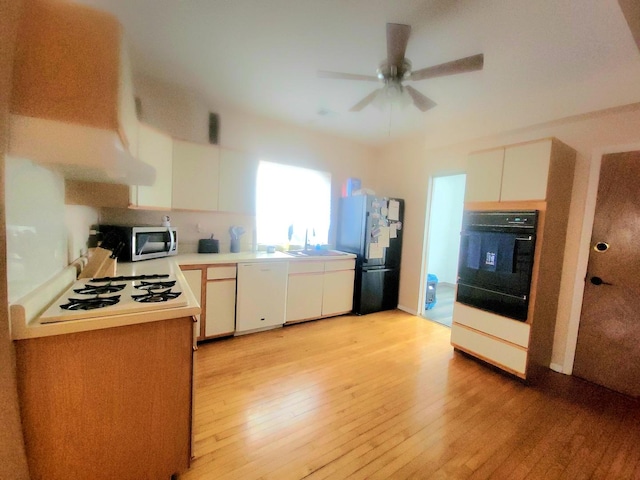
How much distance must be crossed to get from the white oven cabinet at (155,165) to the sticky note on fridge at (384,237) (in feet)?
8.43

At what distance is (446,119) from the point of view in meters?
3.11

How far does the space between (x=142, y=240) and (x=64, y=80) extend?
1.75 m

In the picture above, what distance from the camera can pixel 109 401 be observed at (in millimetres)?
1070

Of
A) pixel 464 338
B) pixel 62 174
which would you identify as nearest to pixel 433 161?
pixel 464 338

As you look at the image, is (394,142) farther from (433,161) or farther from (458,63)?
(458,63)

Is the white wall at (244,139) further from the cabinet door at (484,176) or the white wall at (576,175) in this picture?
the cabinet door at (484,176)

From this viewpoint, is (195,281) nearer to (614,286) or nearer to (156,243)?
(156,243)

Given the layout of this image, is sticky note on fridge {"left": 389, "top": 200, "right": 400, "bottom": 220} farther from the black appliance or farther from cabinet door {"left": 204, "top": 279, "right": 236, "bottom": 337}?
cabinet door {"left": 204, "top": 279, "right": 236, "bottom": 337}

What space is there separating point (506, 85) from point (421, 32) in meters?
1.15

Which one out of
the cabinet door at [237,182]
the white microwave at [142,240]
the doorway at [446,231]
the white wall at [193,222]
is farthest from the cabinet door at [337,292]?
the doorway at [446,231]

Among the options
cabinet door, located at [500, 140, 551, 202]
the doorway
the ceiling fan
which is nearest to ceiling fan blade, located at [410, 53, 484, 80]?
the ceiling fan

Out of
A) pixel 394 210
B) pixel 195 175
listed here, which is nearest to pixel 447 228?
pixel 394 210

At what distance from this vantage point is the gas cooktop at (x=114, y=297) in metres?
1.05

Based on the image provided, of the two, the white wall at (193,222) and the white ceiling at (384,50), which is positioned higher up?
the white ceiling at (384,50)
